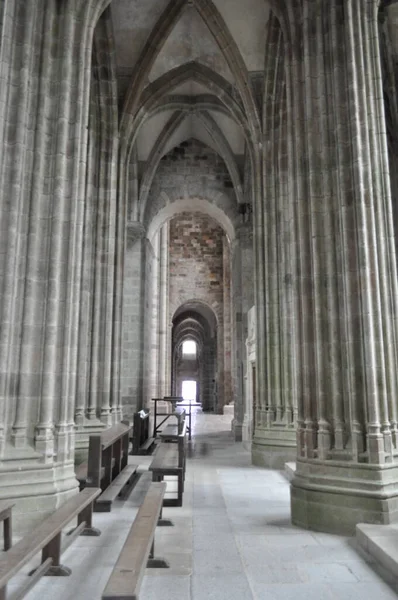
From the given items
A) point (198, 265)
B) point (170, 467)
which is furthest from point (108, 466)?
point (198, 265)

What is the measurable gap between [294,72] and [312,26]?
57 cm

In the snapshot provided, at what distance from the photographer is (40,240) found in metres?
5.71

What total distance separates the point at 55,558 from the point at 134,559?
141 centimetres

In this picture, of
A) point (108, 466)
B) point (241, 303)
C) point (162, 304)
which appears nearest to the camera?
point (108, 466)

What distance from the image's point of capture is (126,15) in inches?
424

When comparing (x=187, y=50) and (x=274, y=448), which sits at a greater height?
(x=187, y=50)

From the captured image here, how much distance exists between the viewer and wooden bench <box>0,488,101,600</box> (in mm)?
2748

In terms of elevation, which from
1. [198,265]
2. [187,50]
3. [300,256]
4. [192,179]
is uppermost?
[187,50]

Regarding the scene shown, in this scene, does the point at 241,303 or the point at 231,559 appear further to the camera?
the point at 241,303

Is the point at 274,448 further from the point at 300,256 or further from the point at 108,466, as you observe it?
the point at 300,256

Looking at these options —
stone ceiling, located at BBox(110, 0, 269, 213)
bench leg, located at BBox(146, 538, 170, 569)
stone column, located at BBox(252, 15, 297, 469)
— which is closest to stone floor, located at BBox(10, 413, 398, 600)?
A: bench leg, located at BBox(146, 538, 170, 569)

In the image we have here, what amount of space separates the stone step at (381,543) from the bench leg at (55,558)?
241 cm

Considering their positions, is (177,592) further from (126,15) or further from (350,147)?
(126,15)

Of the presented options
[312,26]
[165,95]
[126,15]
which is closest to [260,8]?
[126,15]
